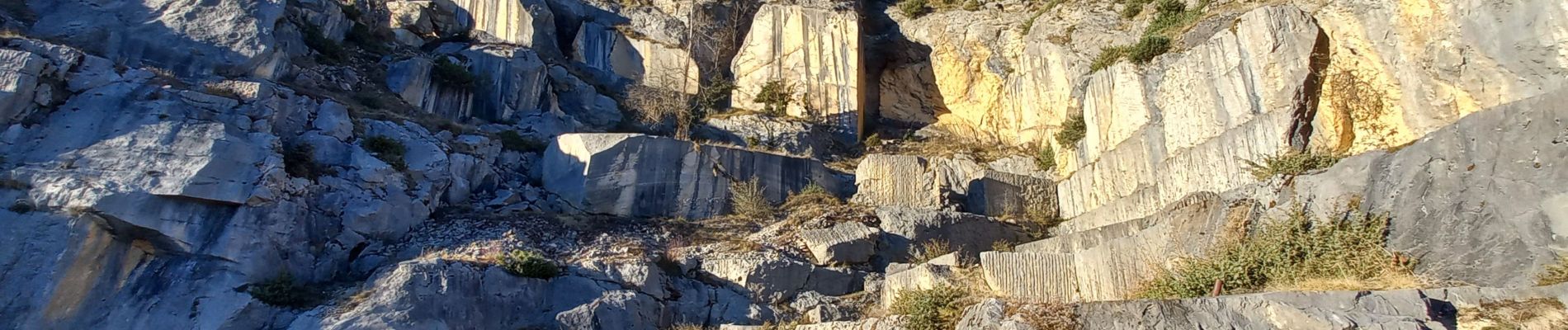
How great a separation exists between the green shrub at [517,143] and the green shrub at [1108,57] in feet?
32.1

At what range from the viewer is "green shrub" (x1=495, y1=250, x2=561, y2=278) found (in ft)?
45.8

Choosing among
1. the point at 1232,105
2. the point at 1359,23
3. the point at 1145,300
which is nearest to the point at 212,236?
the point at 1145,300

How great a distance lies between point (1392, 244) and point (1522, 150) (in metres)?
1.39

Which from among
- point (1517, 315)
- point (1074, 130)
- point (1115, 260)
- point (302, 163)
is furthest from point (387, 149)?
point (1517, 315)

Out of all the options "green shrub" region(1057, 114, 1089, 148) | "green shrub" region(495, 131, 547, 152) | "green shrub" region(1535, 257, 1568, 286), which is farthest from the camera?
"green shrub" region(1057, 114, 1089, 148)

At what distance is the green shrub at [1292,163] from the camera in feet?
40.3

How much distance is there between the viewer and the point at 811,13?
23891 mm

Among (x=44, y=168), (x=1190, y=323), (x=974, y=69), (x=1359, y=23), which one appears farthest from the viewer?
(x=974, y=69)

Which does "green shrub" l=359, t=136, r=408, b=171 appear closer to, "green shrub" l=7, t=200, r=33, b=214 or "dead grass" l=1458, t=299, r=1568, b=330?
"green shrub" l=7, t=200, r=33, b=214

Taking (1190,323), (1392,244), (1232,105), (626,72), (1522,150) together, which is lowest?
(1190,323)

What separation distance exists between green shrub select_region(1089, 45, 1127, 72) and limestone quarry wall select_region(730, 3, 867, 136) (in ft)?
19.1

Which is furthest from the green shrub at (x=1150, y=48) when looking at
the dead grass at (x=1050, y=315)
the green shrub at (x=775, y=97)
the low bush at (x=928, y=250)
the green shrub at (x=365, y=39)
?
the green shrub at (x=365, y=39)

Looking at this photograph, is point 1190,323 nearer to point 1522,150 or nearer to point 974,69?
point 1522,150

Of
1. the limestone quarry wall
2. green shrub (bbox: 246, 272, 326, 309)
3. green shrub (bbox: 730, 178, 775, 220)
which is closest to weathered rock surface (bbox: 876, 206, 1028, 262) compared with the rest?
green shrub (bbox: 730, 178, 775, 220)
